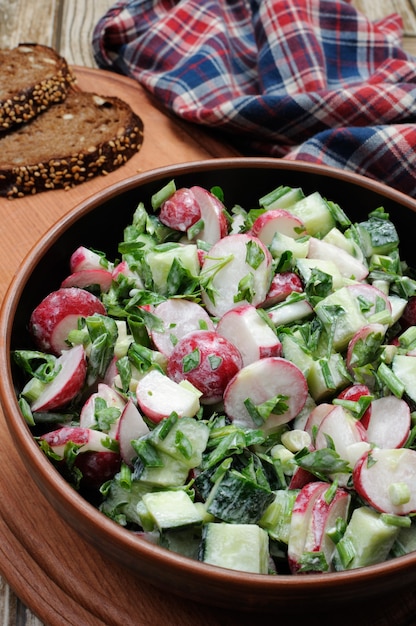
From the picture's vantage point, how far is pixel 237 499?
1.17 meters

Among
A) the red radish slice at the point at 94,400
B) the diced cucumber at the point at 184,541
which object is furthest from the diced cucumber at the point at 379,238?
the diced cucumber at the point at 184,541

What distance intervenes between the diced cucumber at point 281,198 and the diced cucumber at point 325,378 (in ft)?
1.74

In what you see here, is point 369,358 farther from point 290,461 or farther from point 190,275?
point 190,275

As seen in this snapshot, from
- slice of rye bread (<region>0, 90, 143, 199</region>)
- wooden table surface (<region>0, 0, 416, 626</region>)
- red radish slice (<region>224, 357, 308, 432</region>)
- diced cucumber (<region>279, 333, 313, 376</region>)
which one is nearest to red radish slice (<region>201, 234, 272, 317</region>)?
diced cucumber (<region>279, 333, 313, 376</region>)

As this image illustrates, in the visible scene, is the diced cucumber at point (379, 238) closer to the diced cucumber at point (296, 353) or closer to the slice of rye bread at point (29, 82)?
the diced cucumber at point (296, 353)

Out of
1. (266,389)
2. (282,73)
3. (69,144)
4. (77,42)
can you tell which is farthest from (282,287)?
(77,42)

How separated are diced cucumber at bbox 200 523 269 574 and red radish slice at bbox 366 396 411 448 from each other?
302mm

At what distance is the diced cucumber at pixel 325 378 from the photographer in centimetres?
137

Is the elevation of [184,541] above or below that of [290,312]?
below

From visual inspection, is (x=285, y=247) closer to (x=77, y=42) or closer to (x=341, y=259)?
(x=341, y=259)

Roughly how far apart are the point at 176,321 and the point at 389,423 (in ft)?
1.59

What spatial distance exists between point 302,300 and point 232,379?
29 cm

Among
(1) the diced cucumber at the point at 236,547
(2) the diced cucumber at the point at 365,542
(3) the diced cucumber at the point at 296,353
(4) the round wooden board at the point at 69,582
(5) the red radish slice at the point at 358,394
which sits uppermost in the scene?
(3) the diced cucumber at the point at 296,353

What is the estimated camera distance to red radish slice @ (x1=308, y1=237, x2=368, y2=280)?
160cm
